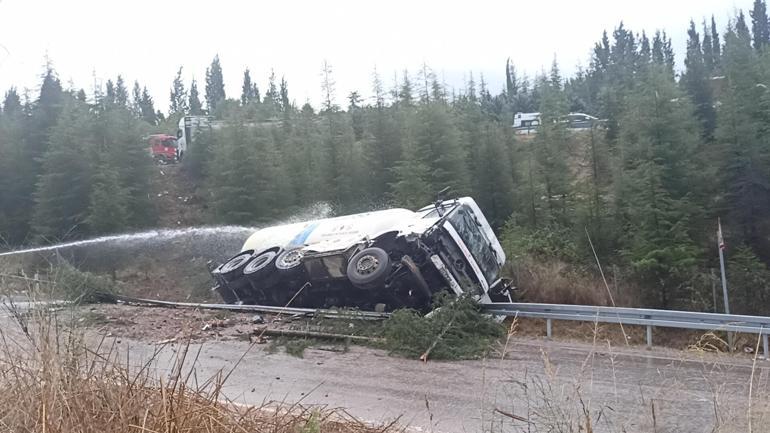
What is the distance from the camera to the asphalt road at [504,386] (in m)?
4.43

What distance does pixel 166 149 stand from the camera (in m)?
49.7

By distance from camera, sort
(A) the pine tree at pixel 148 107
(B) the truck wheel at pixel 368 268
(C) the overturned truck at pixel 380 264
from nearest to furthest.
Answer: (B) the truck wheel at pixel 368 268 → (C) the overturned truck at pixel 380 264 → (A) the pine tree at pixel 148 107

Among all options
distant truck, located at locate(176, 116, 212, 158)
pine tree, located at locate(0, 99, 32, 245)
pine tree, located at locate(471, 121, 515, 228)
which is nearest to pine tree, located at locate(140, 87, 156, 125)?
distant truck, located at locate(176, 116, 212, 158)

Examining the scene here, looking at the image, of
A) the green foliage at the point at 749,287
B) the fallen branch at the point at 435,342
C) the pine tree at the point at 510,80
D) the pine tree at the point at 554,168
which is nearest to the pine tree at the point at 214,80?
the pine tree at the point at 510,80

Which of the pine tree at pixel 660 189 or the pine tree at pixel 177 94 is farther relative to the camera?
the pine tree at pixel 177 94

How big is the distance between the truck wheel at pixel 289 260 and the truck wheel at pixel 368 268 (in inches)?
56.9

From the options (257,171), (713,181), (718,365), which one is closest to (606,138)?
(713,181)

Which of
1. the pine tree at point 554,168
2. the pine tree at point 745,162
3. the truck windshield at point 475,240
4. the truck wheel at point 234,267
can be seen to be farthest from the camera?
the pine tree at point 554,168

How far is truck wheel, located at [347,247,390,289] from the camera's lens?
11484 millimetres

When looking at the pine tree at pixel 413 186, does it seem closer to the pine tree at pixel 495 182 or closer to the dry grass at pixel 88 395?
the pine tree at pixel 495 182

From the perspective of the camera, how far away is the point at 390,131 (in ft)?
106

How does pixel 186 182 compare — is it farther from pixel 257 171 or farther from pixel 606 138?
pixel 606 138

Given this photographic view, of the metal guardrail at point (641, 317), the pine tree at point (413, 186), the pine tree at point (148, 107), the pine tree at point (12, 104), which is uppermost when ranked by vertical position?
the pine tree at point (148, 107)

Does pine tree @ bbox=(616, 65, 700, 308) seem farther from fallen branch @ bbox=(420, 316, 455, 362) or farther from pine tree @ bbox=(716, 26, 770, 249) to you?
fallen branch @ bbox=(420, 316, 455, 362)
